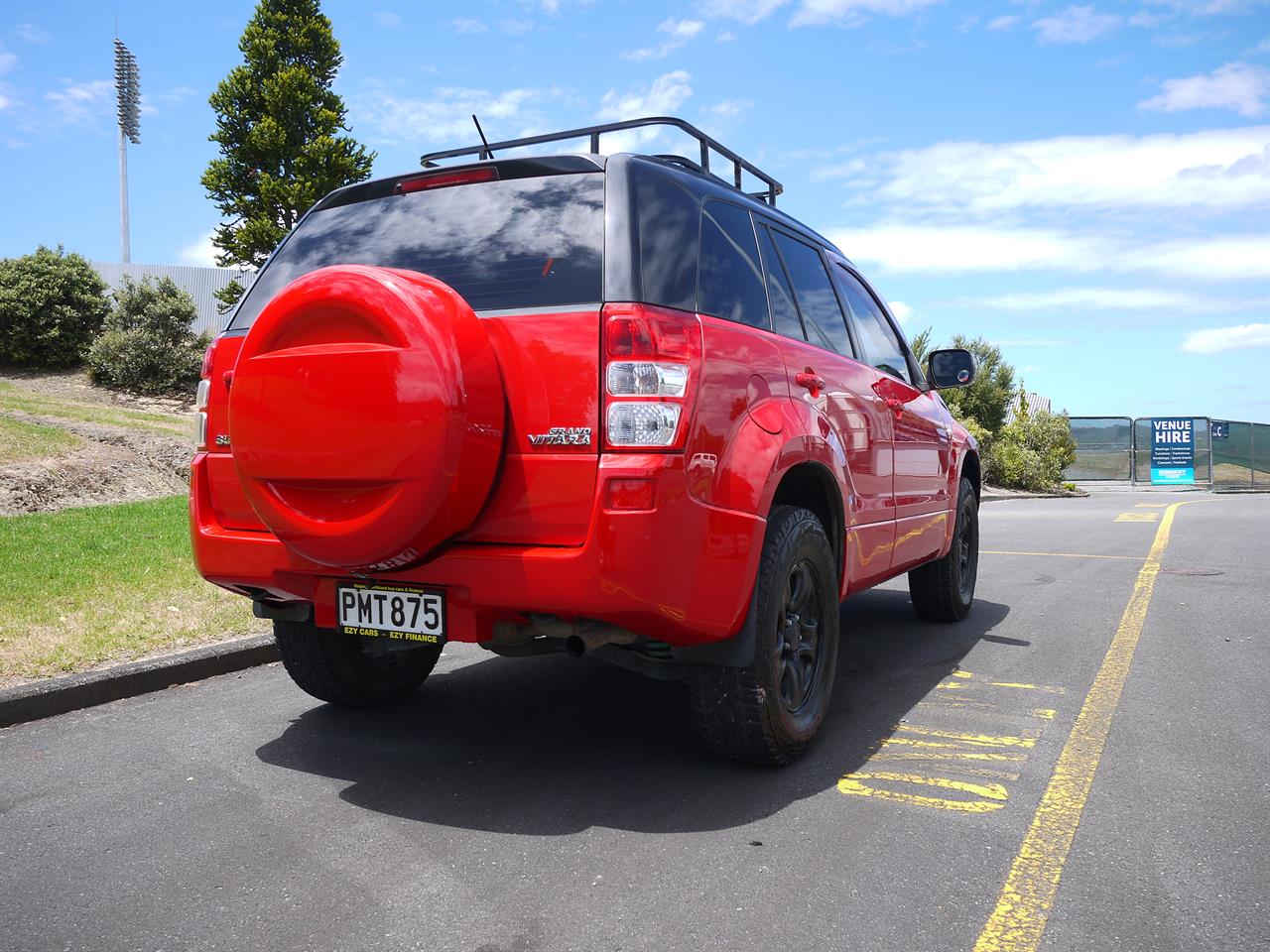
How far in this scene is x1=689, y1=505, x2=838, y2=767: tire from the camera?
344 cm

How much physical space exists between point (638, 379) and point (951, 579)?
13.4 feet

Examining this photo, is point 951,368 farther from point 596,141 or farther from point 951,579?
point 596,141

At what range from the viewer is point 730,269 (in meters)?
3.69

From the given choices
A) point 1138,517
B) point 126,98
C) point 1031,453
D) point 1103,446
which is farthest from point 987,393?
point 126,98

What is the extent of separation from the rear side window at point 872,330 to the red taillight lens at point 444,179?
2.14 m

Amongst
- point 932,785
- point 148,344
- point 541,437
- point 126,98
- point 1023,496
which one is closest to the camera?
point 541,437

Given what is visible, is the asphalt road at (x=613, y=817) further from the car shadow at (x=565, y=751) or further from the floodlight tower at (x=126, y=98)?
the floodlight tower at (x=126, y=98)

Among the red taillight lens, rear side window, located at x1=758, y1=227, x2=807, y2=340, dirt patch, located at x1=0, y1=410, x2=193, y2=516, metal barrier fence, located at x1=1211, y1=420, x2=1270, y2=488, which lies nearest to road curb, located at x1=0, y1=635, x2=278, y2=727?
the red taillight lens

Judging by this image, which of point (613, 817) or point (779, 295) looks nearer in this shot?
point (613, 817)

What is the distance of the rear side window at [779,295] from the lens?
13.1 ft

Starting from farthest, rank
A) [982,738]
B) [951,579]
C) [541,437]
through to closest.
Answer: [951,579]
[982,738]
[541,437]

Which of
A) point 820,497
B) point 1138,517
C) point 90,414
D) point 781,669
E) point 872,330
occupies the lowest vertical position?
point 1138,517

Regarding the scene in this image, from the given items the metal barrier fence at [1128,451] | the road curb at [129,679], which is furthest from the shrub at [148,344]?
the metal barrier fence at [1128,451]

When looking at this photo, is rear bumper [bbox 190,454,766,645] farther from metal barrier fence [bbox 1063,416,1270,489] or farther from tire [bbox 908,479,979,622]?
metal barrier fence [bbox 1063,416,1270,489]
